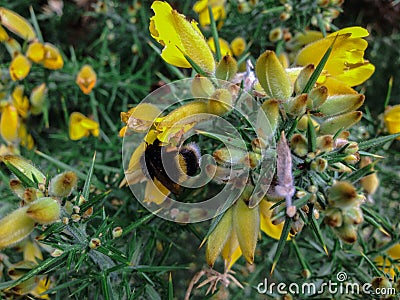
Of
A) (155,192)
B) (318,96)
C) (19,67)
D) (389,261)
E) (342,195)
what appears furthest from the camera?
(19,67)

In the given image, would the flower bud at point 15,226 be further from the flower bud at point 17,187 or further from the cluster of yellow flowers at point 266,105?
the cluster of yellow flowers at point 266,105

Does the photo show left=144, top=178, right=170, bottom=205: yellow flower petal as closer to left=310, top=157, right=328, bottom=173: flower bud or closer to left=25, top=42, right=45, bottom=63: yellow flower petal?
left=310, top=157, right=328, bottom=173: flower bud

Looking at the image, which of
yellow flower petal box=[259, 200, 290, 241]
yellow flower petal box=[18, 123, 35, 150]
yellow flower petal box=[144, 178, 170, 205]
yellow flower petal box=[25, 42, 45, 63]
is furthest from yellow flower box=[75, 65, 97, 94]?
yellow flower petal box=[259, 200, 290, 241]

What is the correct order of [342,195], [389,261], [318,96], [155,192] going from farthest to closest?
[389,261], [155,192], [318,96], [342,195]

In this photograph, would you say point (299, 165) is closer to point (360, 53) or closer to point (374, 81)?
point (360, 53)

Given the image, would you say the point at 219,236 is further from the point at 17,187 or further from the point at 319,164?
the point at 17,187

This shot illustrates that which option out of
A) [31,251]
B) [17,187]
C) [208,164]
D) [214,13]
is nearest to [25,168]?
[17,187]

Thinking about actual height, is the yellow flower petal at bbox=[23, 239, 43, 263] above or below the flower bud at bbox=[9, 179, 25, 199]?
below
